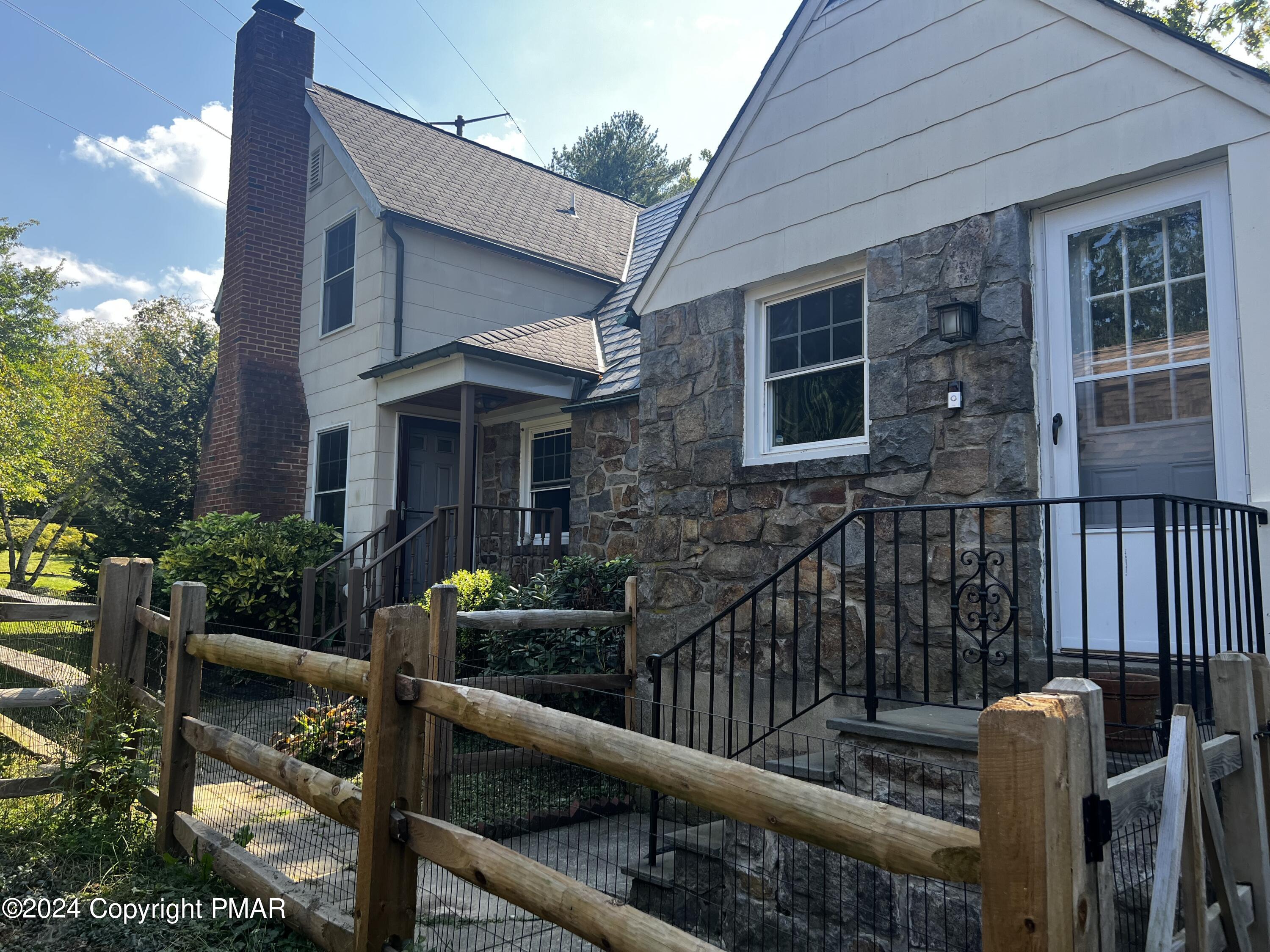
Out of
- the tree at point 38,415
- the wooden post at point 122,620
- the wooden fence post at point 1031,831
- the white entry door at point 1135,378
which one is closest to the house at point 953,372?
the white entry door at point 1135,378

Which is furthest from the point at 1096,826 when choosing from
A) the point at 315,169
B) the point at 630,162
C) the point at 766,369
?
the point at 630,162

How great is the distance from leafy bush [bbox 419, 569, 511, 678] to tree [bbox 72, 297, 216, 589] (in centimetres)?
775

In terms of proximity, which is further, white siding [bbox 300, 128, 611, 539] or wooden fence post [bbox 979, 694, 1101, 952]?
white siding [bbox 300, 128, 611, 539]

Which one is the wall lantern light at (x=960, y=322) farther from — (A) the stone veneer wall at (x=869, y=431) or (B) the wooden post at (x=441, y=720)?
(B) the wooden post at (x=441, y=720)

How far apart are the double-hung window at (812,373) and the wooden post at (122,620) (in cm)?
386

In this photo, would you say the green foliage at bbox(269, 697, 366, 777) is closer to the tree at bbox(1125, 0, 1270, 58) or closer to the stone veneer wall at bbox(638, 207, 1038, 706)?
the stone veneer wall at bbox(638, 207, 1038, 706)

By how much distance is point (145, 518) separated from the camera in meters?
14.2

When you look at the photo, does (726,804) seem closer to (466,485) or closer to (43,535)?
(466,485)

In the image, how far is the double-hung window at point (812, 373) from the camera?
18.4ft

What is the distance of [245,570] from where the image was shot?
408 inches

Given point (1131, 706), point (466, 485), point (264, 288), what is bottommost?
point (1131, 706)

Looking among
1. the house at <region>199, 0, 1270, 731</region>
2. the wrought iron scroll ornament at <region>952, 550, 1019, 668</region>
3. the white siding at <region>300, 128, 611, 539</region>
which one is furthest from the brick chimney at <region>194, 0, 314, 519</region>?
the wrought iron scroll ornament at <region>952, 550, 1019, 668</region>

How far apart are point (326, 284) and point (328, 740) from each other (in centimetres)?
801

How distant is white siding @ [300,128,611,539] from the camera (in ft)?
36.4
